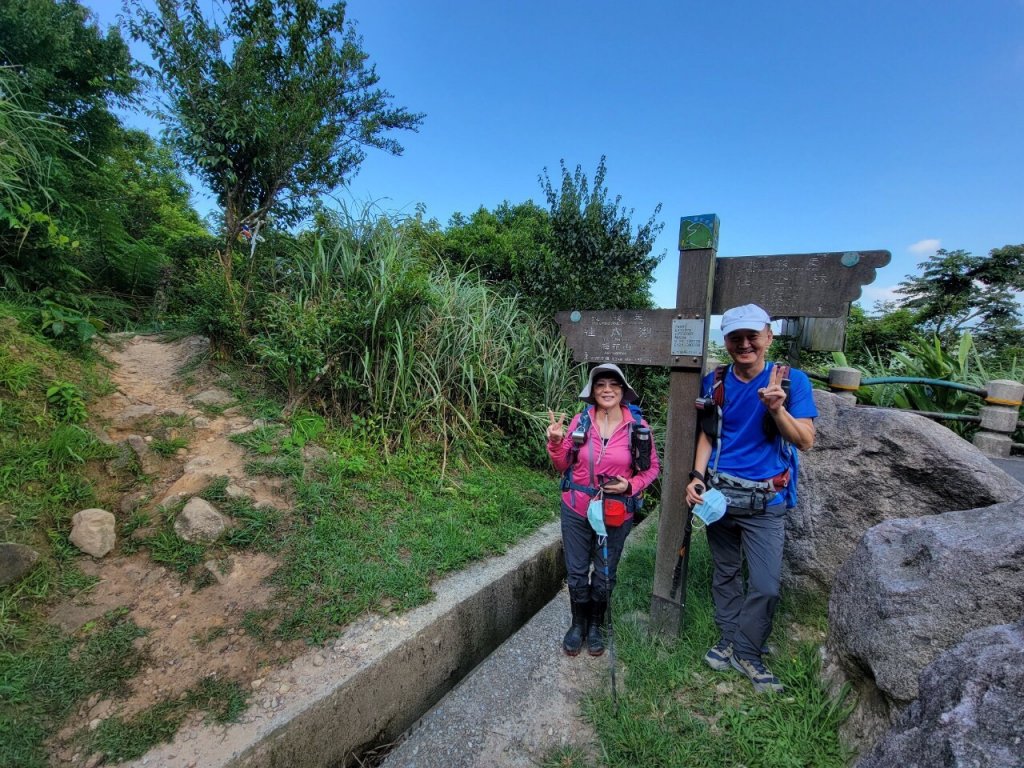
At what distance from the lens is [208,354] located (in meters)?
4.17

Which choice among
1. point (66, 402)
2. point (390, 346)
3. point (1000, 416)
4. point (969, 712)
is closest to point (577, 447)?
point (969, 712)

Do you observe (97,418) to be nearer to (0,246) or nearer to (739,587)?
(0,246)

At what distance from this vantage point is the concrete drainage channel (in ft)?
5.62

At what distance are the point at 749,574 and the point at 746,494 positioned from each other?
16.2 inches

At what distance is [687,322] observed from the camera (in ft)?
8.05

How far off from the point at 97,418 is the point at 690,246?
13.1 ft

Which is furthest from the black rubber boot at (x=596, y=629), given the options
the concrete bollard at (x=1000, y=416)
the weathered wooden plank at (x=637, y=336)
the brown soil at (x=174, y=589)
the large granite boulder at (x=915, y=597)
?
the concrete bollard at (x=1000, y=416)

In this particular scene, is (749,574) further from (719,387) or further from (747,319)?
(747,319)

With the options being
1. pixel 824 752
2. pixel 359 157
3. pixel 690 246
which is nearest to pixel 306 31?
pixel 359 157

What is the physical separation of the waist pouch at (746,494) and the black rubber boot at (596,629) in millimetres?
931

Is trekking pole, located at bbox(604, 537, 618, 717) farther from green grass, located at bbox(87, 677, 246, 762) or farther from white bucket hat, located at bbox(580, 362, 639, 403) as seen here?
green grass, located at bbox(87, 677, 246, 762)

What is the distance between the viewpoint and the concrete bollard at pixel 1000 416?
4.15 meters

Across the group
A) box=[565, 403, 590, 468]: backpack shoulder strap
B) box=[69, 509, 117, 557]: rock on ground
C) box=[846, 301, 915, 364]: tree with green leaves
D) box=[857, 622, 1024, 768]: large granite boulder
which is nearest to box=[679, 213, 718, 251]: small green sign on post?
box=[565, 403, 590, 468]: backpack shoulder strap

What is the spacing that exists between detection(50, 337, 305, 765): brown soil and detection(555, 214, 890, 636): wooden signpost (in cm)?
196
